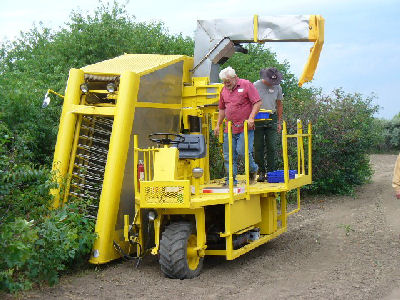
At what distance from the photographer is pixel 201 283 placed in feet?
25.8

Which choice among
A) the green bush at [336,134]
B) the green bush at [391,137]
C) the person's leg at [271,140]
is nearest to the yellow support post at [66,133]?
the person's leg at [271,140]

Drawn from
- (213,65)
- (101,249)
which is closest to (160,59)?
(213,65)

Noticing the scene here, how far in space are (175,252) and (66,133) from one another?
243 centimetres

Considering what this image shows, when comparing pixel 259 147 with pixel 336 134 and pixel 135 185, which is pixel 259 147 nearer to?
pixel 135 185

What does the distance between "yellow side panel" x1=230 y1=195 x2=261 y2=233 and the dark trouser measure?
1459mm

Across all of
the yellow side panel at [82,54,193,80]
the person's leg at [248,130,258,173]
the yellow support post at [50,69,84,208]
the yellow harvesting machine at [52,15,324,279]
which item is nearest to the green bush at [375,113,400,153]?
the yellow harvesting machine at [52,15,324,279]

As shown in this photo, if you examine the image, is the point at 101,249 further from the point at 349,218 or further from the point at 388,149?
the point at 388,149

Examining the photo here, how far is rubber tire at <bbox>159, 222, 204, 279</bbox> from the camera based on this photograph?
7.79 metres

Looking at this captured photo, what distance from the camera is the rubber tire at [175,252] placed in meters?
7.79

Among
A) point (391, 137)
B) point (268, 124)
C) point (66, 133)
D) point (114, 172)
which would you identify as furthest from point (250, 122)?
point (391, 137)

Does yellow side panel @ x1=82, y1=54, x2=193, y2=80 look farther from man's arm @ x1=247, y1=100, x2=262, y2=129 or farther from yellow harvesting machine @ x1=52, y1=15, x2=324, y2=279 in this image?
man's arm @ x1=247, y1=100, x2=262, y2=129

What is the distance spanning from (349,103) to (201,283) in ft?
33.9

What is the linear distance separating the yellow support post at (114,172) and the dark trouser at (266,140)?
292 centimetres

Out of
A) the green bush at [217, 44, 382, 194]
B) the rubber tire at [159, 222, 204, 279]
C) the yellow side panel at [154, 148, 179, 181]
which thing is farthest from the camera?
the green bush at [217, 44, 382, 194]
